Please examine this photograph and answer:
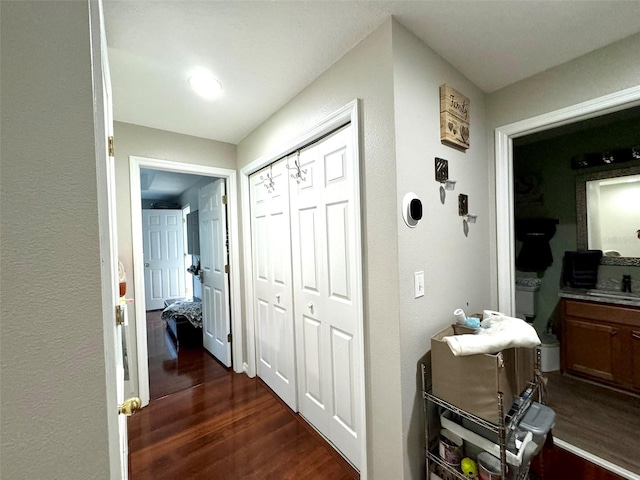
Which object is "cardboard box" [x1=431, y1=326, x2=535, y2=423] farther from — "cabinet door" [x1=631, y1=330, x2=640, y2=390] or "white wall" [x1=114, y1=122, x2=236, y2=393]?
"white wall" [x1=114, y1=122, x2=236, y2=393]

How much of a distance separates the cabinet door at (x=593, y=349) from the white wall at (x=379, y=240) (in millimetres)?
2253

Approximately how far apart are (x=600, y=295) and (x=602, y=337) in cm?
35

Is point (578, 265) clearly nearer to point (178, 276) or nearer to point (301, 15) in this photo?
point (301, 15)

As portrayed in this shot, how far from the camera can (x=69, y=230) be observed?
490 millimetres

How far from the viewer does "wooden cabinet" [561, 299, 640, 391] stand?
2133 millimetres

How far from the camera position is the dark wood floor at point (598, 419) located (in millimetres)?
1605

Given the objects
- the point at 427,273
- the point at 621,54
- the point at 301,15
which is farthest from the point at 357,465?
the point at 621,54

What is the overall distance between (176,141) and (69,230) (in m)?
2.31

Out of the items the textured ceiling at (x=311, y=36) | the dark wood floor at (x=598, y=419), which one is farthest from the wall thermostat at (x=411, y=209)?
the dark wood floor at (x=598, y=419)

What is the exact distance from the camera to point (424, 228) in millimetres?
1378

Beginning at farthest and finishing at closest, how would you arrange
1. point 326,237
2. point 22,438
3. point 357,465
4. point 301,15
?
point 326,237 < point 357,465 < point 301,15 < point 22,438

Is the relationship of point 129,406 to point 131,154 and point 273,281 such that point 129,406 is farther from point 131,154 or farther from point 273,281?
point 131,154

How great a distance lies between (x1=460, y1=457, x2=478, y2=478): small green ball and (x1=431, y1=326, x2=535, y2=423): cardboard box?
11.2 inches

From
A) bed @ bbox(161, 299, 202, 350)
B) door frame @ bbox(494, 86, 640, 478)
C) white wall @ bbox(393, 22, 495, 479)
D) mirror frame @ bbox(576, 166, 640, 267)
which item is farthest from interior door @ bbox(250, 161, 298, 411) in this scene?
mirror frame @ bbox(576, 166, 640, 267)
